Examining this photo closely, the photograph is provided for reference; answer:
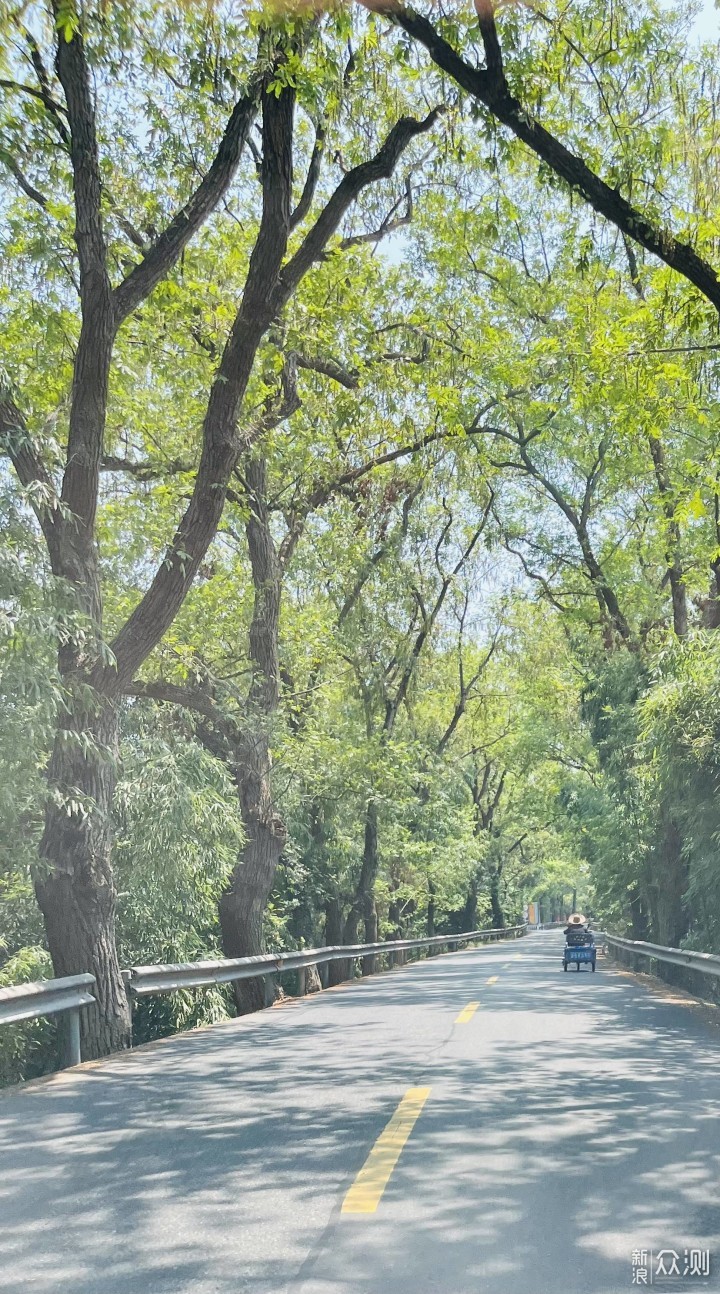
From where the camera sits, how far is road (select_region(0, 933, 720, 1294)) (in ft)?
15.2

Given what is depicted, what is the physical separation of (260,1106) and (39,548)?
5615mm

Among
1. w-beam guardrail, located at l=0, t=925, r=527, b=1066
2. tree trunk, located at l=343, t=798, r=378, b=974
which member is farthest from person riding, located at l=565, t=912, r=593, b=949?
w-beam guardrail, located at l=0, t=925, r=527, b=1066

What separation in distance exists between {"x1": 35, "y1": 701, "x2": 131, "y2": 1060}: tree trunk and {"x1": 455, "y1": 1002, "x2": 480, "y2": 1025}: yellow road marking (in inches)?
158

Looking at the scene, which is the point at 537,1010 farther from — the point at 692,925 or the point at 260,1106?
the point at 692,925

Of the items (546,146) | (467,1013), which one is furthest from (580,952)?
(546,146)

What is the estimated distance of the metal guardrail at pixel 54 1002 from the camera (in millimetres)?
9258

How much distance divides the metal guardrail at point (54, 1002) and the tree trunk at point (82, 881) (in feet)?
1.50

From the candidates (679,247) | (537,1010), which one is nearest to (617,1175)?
(679,247)

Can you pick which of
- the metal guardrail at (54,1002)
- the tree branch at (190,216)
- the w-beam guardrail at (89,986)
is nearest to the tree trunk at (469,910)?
the w-beam guardrail at (89,986)

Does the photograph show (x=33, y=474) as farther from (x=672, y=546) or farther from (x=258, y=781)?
(x=672, y=546)

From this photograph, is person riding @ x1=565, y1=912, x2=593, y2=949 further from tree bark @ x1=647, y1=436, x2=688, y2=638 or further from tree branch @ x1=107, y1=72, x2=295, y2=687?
tree branch @ x1=107, y1=72, x2=295, y2=687

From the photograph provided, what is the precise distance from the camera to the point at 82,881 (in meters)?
12.3

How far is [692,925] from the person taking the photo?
1021 inches

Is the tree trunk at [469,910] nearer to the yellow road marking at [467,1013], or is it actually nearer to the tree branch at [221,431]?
the yellow road marking at [467,1013]
